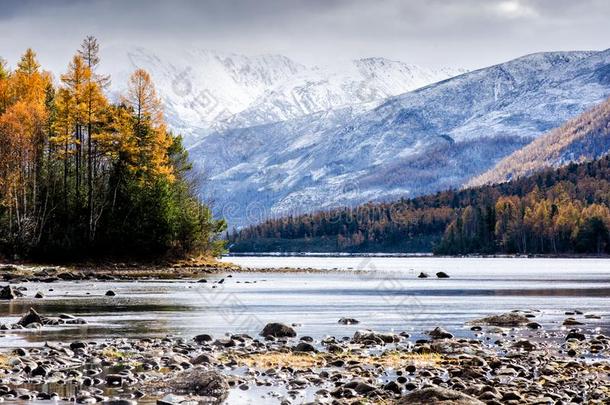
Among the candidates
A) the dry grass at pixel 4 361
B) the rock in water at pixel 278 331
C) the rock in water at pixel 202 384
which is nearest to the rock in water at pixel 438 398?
the rock in water at pixel 202 384

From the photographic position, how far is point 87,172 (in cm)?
11081

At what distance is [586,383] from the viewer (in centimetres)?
2884

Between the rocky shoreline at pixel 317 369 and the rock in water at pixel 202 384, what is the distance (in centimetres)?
3

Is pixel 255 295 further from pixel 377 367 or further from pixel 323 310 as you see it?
pixel 377 367

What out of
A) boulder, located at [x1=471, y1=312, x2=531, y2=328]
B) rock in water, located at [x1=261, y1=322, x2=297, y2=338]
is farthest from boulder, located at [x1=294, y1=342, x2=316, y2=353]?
boulder, located at [x1=471, y1=312, x2=531, y2=328]

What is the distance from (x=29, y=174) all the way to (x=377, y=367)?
77191 millimetres

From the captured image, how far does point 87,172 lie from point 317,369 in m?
83.4

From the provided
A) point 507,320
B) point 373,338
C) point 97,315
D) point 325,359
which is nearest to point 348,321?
point 507,320

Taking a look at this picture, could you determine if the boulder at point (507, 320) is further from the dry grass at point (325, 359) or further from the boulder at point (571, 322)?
the dry grass at point (325, 359)

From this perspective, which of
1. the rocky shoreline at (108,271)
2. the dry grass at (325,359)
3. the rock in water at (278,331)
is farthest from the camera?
the rocky shoreline at (108,271)

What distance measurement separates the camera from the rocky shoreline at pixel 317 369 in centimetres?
2614

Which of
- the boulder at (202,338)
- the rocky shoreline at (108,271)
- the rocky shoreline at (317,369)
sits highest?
the rocky shoreline at (108,271)

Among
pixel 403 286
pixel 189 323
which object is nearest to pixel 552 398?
pixel 189 323

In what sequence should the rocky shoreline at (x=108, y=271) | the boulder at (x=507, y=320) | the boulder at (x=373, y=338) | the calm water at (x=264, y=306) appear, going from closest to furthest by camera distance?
1. the boulder at (x=373, y=338)
2. the calm water at (x=264, y=306)
3. the boulder at (x=507, y=320)
4. the rocky shoreline at (x=108, y=271)
